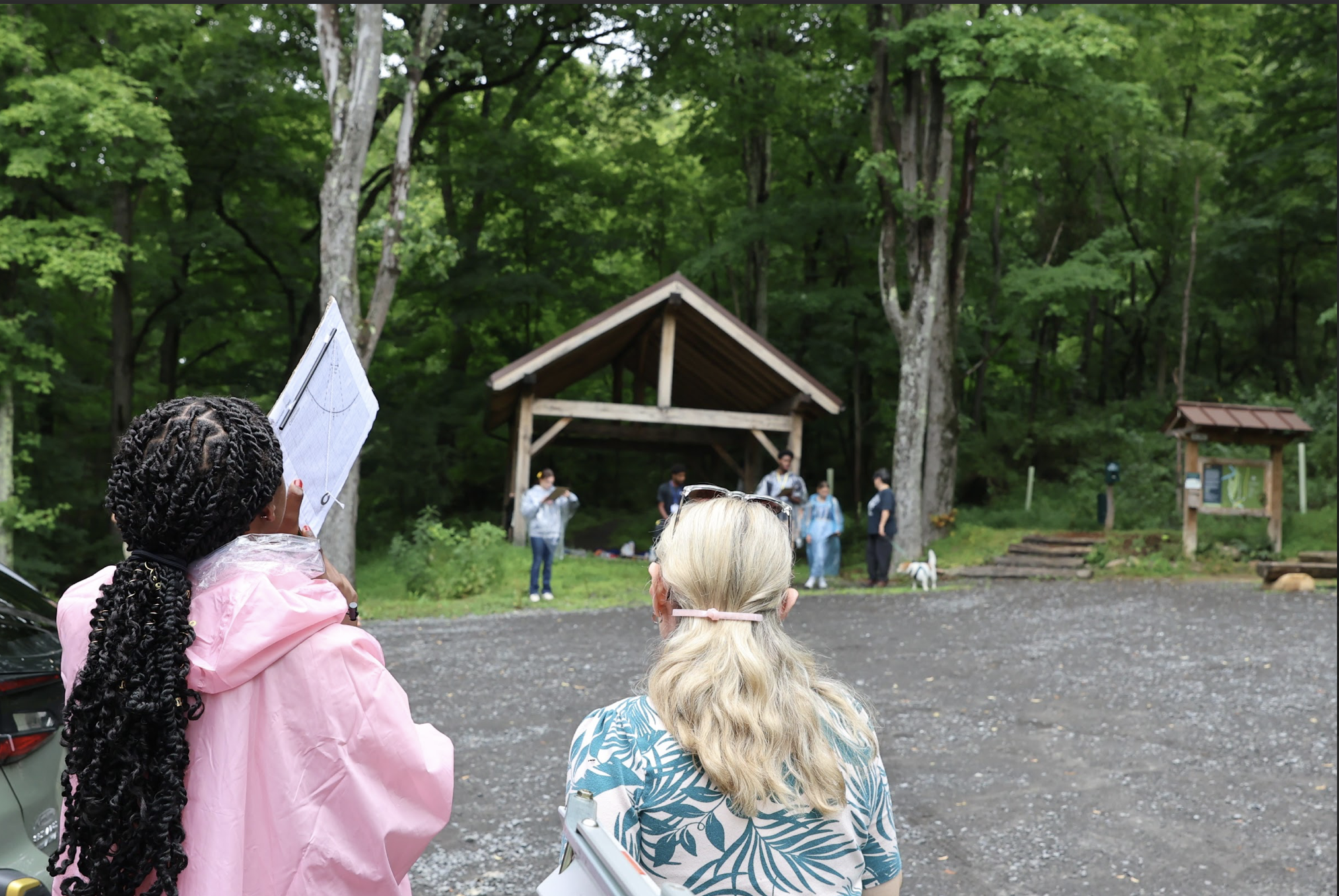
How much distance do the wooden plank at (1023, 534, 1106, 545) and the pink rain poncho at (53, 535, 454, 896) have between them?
17824 millimetres

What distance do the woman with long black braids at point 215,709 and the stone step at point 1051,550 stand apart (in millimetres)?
17286

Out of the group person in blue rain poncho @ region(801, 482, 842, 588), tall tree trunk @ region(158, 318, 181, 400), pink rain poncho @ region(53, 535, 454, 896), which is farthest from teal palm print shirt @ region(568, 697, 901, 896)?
tall tree trunk @ region(158, 318, 181, 400)

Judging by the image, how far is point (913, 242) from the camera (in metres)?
18.5

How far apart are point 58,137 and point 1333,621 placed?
16.7m

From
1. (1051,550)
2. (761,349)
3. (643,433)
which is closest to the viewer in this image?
(1051,550)

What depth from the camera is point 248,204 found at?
22.0 meters

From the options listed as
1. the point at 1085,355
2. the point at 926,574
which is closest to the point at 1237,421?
the point at 926,574

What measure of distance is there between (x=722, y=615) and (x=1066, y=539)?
18113mm

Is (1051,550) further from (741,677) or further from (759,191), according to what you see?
(741,677)

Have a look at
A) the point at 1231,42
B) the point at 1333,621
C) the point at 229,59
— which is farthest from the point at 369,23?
the point at 1231,42

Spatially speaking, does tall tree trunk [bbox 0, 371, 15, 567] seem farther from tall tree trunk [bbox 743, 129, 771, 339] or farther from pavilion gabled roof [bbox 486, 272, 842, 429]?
tall tree trunk [bbox 743, 129, 771, 339]

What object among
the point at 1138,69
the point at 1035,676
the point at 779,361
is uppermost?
the point at 1138,69

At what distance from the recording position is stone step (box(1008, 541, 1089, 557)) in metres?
17.7

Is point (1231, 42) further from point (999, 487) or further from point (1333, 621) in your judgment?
point (1333, 621)
